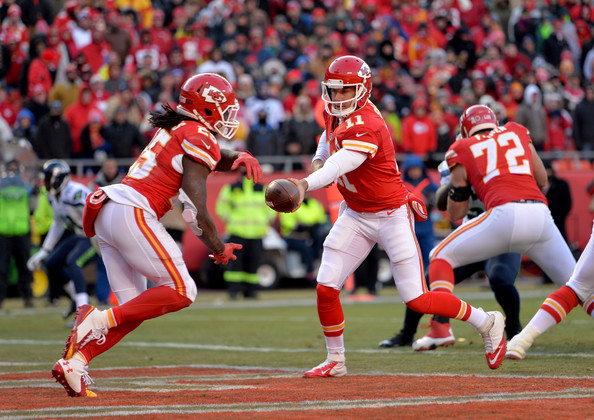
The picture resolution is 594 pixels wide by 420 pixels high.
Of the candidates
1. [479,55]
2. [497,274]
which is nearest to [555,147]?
[479,55]

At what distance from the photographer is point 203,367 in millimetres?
7688

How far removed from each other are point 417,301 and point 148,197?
1.83m

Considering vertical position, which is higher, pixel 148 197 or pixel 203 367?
pixel 148 197

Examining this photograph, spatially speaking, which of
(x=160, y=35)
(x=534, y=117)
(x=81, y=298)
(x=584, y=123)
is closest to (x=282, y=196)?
(x=81, y=298)

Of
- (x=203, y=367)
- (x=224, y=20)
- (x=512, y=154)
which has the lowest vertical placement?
(x=203, y=367)

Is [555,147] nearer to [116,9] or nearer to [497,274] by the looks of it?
[116,9]

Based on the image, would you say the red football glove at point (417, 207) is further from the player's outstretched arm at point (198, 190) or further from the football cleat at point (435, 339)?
the football cleat at point (435, 339)

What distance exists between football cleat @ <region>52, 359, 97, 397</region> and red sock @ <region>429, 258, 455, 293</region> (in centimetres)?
286

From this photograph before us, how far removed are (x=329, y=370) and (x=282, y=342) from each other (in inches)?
109

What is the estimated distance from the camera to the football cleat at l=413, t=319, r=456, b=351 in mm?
8555

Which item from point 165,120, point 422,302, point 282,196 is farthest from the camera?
point 422,302

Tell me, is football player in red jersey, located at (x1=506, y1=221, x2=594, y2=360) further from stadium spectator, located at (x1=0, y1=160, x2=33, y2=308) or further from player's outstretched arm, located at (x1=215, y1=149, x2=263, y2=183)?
stadium spectator, located at (x1=0, y1=160, x2=33, y2=308)

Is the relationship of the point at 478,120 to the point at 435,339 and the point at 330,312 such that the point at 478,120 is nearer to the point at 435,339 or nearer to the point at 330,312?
the point at 435,339

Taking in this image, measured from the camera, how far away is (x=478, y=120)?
811 cm
